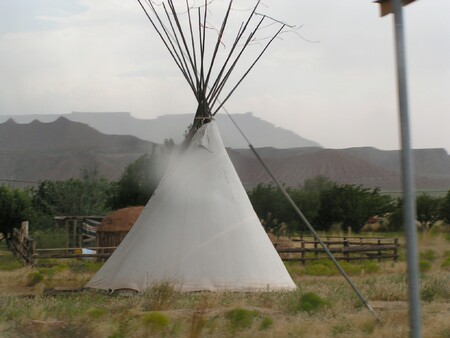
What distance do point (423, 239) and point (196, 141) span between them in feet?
63.0

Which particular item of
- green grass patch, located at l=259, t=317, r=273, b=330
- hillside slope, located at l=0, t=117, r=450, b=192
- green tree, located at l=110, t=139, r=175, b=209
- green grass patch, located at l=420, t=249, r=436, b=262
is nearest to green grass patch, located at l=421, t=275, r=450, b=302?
green grass patch, located at l=259, t=317, r=273, b=330

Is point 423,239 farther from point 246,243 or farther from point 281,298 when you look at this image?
point 281,298

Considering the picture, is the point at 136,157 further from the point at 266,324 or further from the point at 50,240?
the point at 266,324

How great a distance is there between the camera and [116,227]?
76.8 feet

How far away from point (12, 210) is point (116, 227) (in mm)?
11448

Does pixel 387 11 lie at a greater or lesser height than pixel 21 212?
greater

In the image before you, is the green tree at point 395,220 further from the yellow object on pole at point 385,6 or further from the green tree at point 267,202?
the yellow object on pole at point 385,6

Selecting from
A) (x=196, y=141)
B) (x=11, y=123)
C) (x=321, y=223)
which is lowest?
(x=321, y=223)

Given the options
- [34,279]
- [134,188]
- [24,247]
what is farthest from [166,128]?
[34,279]

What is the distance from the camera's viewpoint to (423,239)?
29.4 metres

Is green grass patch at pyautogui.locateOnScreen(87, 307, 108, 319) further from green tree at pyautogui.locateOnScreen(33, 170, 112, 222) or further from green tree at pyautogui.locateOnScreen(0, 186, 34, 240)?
green tree at pyautogui.locateOnScreen(33, 170, 112, 222)

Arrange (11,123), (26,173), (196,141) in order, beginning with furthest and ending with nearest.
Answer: (11,123)
(26,173)
(196,141)

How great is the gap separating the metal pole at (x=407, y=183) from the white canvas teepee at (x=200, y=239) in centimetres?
626

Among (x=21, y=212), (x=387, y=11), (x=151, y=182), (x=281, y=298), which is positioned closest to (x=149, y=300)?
(x=281, y=298)
